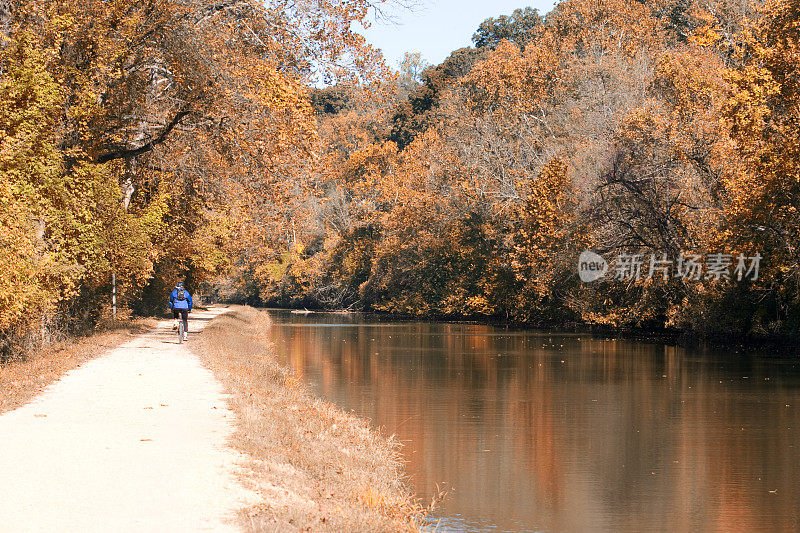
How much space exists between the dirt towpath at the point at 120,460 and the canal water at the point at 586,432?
2707 millimetres

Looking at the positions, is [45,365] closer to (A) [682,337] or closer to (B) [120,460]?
(B) [120,460]

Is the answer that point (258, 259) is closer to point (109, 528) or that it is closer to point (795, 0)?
point (795, 0)

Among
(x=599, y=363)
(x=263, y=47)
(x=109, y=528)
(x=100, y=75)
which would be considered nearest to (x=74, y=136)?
(x=100, y=75)

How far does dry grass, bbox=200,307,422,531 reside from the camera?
8367 millimetres

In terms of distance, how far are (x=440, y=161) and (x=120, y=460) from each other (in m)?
57.8

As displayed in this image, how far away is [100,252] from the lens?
26703 mm

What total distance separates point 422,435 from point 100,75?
1434 centimetres

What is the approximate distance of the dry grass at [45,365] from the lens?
1530cm

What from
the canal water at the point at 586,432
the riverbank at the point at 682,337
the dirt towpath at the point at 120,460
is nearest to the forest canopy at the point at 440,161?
the riverbank at the point at 682,337

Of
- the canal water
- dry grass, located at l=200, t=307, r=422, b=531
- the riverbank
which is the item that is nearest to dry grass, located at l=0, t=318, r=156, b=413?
dry grass, located at l=200, t=307, r=422, b=531

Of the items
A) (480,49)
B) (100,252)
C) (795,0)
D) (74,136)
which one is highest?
(480,49)

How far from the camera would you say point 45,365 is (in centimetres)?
1975

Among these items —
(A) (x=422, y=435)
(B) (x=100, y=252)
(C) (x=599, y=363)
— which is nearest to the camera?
(A) (x=422, y=435)

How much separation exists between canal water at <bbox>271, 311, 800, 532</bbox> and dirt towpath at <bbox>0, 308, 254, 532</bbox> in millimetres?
2707
